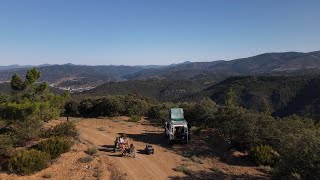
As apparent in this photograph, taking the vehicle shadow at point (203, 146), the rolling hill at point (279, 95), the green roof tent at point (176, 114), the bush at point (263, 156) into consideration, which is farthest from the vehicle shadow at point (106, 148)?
the rolling hill at point (279, 95)

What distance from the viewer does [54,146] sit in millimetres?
18359

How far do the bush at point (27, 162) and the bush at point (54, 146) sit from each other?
1.27 metres

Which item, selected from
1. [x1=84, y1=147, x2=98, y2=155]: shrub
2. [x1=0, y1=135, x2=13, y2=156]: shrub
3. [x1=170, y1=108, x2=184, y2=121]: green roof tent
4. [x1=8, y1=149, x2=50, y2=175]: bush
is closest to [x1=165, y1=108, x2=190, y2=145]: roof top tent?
[x1=170, y1=108, x2=184, y2=121]: green roof tent

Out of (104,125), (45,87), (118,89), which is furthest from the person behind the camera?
(118,89)

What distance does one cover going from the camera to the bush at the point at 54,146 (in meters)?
18.0

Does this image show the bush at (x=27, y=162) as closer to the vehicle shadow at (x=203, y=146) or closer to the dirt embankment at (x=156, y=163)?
the dirt embankment at (x=156, y=163)

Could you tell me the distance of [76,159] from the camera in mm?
18297

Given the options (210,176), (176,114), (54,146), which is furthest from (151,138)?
(210,176)

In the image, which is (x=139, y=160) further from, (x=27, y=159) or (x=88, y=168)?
(x=27, y=159)

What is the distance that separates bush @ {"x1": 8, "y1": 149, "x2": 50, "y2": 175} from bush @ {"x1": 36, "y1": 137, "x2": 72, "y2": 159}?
49.9 inches

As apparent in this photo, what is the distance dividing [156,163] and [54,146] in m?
5.91

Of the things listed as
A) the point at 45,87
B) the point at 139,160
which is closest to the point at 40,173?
the point at 139,160

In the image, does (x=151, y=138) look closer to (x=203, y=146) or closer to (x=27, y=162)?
(x=203, y=146)

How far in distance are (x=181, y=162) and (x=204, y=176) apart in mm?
2436
